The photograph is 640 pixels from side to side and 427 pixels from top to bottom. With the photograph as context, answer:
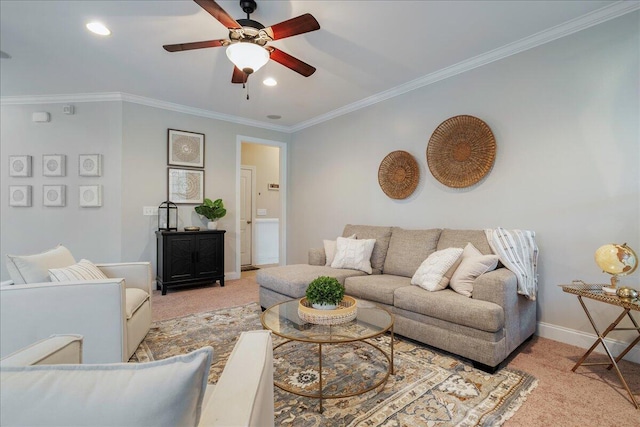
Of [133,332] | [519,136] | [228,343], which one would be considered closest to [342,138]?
[519,136]

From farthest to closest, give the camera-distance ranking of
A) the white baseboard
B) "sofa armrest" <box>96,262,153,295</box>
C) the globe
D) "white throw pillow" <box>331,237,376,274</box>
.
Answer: "white throw pillow" <box>331,237,376,274</box>, "sofa armrest" <box>96,262,153,295</box>, the white baseboard, the globe

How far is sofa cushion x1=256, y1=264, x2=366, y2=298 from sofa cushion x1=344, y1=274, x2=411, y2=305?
17cm

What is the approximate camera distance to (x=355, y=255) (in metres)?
3.46

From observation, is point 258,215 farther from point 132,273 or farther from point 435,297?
point 435,297

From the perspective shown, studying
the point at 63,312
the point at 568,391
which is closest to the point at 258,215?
the point at 63,312

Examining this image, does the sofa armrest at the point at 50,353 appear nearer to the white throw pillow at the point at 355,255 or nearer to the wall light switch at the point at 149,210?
the white throw pillow at the point at 355,255

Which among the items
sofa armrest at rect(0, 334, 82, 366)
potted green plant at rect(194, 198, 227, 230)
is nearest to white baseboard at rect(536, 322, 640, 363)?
sofa armrest at rect(0, 334, 82, 366)

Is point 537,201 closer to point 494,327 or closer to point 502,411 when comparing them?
point 494,327

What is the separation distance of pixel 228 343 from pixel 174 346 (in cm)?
42

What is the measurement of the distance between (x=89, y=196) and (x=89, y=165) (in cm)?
41

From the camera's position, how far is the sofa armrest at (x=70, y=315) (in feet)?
6.24

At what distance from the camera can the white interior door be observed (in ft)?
21.1

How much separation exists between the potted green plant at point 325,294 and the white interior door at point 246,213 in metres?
4.55

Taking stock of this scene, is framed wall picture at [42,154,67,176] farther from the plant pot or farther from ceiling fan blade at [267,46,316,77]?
the plant pot
